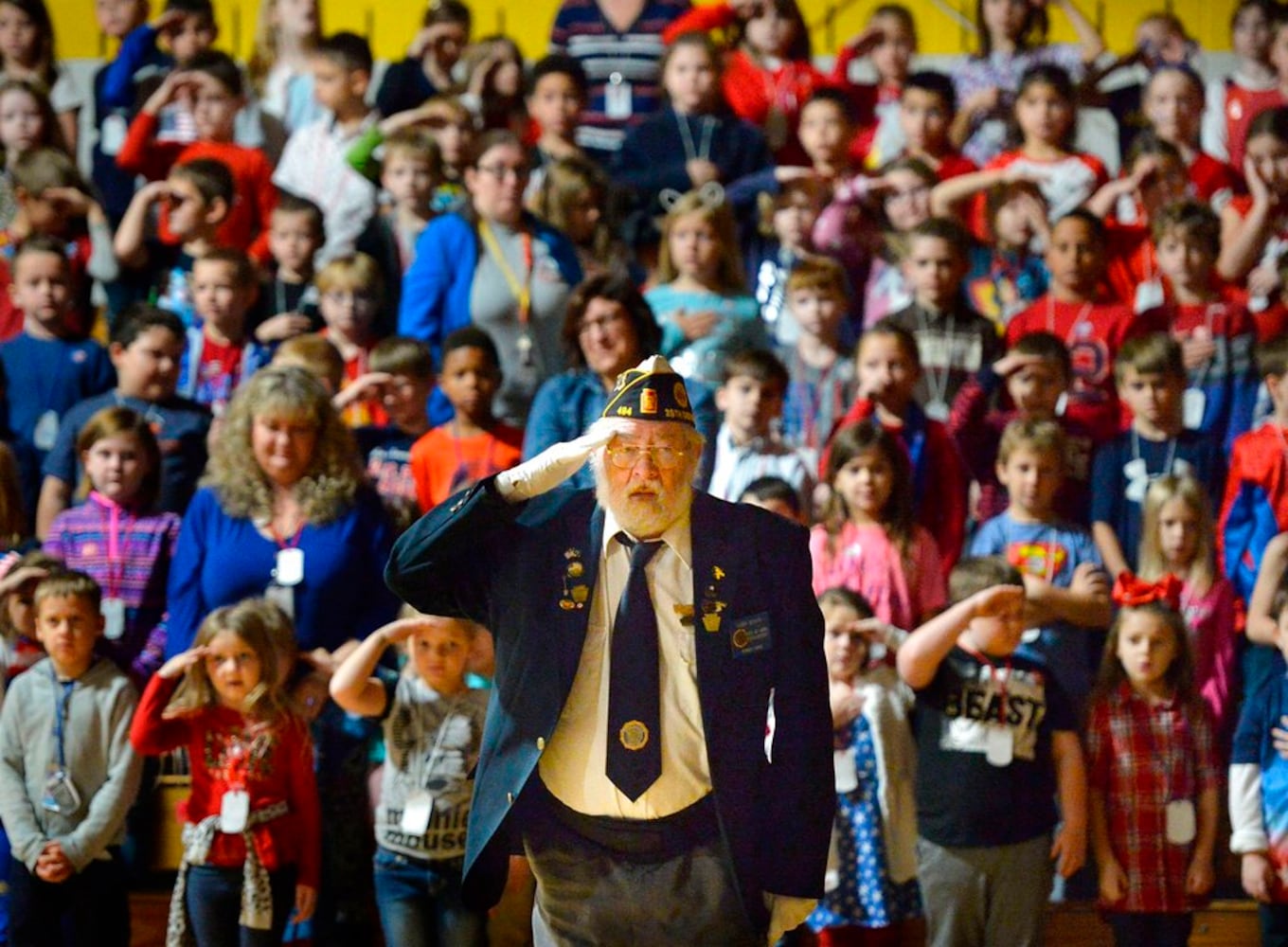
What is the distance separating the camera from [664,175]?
321 inches

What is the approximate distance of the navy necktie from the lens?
371 centimetres

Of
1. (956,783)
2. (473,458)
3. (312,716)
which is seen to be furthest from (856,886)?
(473,458)

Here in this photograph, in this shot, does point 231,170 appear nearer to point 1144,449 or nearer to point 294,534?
point 294,534

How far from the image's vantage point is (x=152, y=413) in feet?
22.1

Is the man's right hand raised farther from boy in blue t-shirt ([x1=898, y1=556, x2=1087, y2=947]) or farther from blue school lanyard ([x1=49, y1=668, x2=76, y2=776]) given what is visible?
blue school lanyard ([x1=49, y1=668, x2=76, y2=776])

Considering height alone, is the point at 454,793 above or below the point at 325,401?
below

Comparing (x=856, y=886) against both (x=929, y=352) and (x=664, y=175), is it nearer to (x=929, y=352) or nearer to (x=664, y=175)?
(x=929, y=352)

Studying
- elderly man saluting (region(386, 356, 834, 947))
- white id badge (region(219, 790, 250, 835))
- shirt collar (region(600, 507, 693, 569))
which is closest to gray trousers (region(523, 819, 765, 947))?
elderly man saluting (region(386, 356, 834, 947))

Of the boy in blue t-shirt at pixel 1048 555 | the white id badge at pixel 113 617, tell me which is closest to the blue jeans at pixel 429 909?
the white id badge at pixel 113 617

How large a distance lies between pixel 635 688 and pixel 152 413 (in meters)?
3.46

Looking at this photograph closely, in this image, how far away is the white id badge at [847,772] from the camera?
5367 mm

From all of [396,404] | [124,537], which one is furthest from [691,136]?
[124,537]

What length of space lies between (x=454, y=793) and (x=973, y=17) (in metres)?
6.50

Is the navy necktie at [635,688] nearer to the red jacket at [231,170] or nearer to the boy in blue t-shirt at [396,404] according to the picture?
the boy in blue t-shirt at [396,404]
